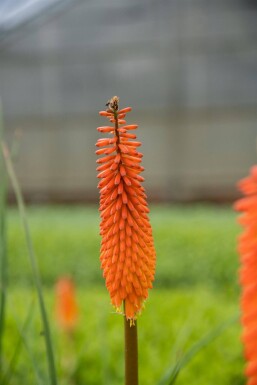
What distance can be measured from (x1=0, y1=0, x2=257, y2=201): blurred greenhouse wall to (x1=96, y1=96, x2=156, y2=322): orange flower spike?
1099 centimetres

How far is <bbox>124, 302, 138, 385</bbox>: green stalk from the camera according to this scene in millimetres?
769

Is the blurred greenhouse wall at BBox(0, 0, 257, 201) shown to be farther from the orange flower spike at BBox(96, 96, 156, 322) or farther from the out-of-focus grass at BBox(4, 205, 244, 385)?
the orange flower spike at BBox(96, 96, 156, 322)

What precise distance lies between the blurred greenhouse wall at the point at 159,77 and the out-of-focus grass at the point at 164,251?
2.65 m

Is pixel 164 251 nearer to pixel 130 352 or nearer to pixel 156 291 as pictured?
pixel 156 291

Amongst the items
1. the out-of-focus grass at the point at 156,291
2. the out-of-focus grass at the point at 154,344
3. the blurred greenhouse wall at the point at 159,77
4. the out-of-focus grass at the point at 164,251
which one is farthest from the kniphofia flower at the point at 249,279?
the blurred greenhouse wall at the point at 159,77

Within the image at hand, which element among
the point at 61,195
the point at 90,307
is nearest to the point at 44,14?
the point at 61,195

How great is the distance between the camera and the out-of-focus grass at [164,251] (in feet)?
25.9

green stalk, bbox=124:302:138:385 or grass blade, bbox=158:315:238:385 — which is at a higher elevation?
green stalk, bbox=124:302:138:385

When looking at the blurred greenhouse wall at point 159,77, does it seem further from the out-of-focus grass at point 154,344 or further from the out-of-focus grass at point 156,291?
the out-of-focus grass at point 154,344

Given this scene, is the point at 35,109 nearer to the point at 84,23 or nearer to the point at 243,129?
the point at 84,23

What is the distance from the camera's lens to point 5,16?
10711 mm

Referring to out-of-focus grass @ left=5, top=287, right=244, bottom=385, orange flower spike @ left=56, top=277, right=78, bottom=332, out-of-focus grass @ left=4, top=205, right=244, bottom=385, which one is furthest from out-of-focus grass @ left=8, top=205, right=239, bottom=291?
orange flower spike @ left=56, top=277, right=78, bottom=332

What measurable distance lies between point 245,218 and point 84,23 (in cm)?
1130

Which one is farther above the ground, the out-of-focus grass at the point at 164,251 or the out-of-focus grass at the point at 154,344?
the out-of-focus grass at the point at 154,344
